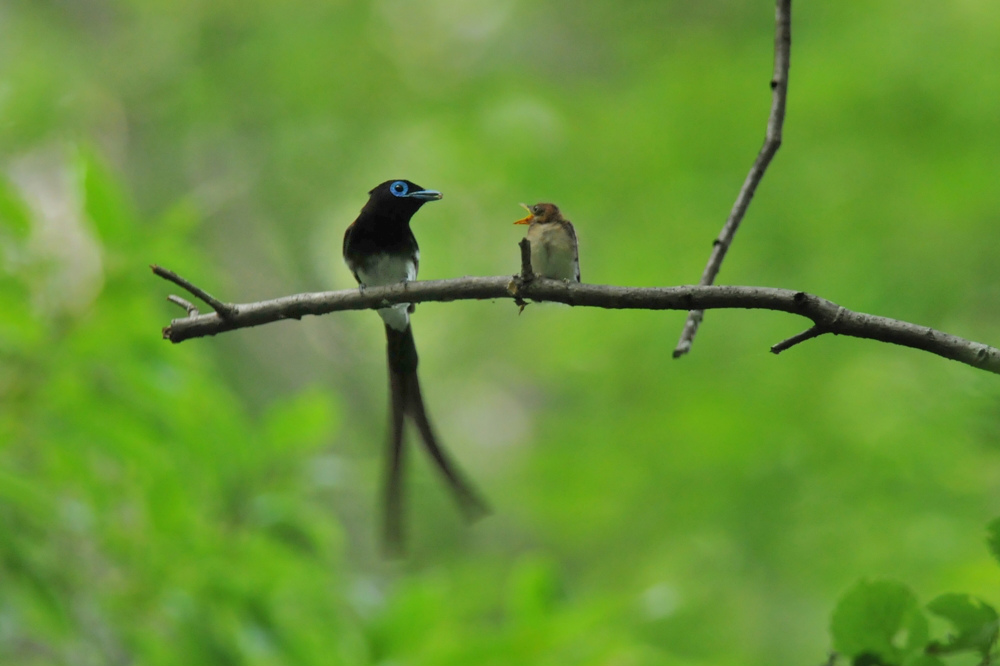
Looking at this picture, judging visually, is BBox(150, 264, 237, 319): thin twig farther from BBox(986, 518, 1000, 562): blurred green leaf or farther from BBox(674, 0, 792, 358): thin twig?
BBox(986, 518, 1000, 562): blurred green leaf

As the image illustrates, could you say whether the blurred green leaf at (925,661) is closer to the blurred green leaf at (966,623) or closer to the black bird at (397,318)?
the blurred green leaf at (966,623)

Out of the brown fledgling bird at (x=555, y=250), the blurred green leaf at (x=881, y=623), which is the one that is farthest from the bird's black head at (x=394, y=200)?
the blurred green leaf at (x=881, y=623)

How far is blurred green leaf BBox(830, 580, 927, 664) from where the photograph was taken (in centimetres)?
144

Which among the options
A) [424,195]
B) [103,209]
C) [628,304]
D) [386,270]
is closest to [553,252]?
[424,195]

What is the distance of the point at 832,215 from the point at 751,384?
4.16 ft

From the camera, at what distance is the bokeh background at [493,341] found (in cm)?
315

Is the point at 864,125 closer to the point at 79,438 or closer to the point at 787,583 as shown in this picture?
the point at 787,583

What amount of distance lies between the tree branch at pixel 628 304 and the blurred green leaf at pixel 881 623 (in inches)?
15.7

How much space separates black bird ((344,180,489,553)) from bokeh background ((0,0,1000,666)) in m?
0.74

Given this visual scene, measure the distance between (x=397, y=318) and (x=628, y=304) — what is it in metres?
1.21

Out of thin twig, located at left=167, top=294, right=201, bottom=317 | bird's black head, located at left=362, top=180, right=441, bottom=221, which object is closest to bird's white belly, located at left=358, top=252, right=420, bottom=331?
bird's black head, located at left=362, top=180, right=441, bottom=221

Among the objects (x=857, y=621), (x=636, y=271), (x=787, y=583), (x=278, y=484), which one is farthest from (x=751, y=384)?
(x=857, y=621)

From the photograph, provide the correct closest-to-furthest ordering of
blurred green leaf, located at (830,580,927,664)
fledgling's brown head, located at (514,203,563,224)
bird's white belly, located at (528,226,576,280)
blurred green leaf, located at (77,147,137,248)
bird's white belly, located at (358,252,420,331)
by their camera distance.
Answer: blurred green leaf, located at (830,580,927,664)
bird's white belly, located at (528,226,576,280)
fledgling's brown head, located at (514,203,563,224)
bird's white belly, located at (358,252,420,331)
blurred green leaf, located at (77,147,137,248)

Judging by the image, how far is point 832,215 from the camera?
5656 millimetres
